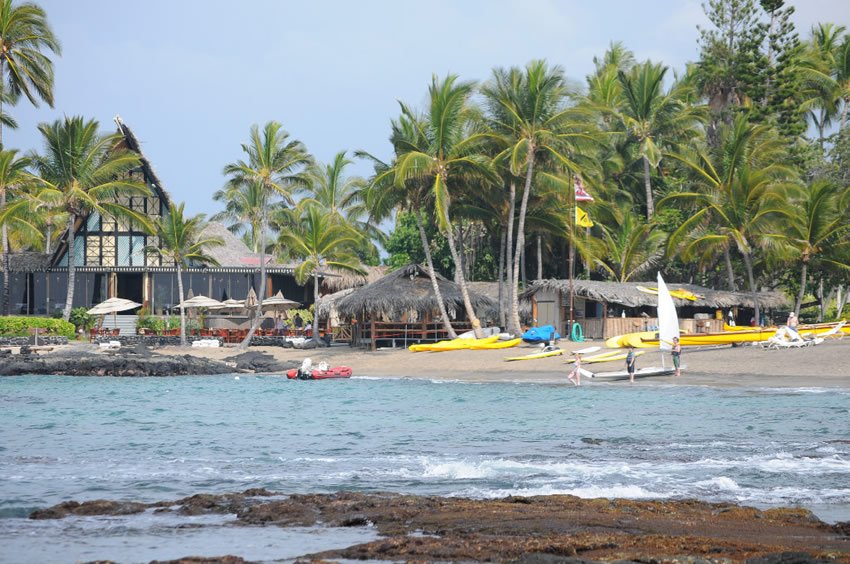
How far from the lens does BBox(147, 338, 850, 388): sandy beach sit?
25703 mm

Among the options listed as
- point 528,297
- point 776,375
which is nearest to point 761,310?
point 528,297

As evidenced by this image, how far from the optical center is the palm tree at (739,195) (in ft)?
115

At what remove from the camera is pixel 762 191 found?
116 feet

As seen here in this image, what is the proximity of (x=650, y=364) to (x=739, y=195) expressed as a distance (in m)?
9.70

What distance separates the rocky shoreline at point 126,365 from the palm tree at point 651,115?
16991 mm

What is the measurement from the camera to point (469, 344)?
3394cm

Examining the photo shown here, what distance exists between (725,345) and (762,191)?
7.69 meters

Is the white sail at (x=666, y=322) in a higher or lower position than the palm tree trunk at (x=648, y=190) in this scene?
A: lower

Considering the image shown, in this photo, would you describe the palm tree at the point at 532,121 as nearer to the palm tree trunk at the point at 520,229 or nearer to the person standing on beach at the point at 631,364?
the palm tree trunk at the point at 520,229

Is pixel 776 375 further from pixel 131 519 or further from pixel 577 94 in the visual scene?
pixel 131 519

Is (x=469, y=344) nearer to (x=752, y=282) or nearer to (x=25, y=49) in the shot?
(x=752, y=282)

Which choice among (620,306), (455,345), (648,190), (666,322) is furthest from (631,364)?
(648,190)

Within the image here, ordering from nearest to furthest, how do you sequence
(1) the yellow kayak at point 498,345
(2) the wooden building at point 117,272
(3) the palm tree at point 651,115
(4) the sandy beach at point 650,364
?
(4) the sandy beach at point 650,364, (1) the yellow kayak at point 498,345, (3) the palm tree at point 651,115, (2) the wooden building at point 117,272

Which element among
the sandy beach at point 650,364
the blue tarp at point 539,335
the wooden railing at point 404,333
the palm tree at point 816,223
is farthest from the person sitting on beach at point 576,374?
the palm tree at point 816,223
